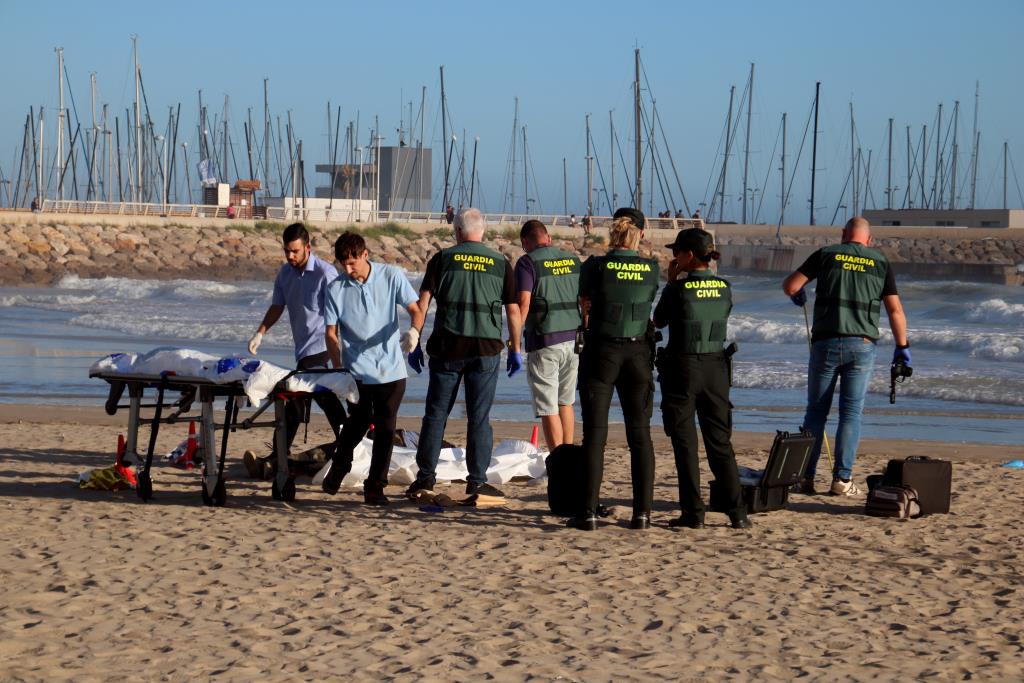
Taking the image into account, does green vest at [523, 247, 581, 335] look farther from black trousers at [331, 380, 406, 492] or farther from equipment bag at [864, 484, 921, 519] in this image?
equipment bag at [864, 484, 921, 519]

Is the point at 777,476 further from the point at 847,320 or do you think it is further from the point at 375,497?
the point at 375,497

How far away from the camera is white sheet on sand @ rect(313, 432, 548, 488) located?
28.0ft

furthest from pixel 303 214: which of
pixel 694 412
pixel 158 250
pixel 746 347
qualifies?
pixel 694 412

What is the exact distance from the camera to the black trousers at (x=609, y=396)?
693 centimetres

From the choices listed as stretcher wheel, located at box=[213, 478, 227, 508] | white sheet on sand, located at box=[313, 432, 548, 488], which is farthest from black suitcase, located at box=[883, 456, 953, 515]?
stretcher wheel, located at box=[213, 478, 227, 508]

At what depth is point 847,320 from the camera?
8055 mm

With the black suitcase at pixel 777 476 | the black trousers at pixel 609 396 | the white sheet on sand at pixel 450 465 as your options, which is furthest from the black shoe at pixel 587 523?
the white sheet on sand at pixel 450 465

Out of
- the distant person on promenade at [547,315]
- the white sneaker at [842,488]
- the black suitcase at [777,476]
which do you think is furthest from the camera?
the white sneaker at [842,488]

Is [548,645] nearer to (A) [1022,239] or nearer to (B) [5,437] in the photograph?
(B) [5,437]

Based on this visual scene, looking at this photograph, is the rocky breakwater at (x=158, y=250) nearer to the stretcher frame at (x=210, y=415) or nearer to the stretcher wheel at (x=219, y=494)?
the stretcher frame at (x=210, y=415)

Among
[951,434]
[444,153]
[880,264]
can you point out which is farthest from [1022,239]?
[880,264]

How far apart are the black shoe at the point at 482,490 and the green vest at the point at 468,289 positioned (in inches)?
39.3

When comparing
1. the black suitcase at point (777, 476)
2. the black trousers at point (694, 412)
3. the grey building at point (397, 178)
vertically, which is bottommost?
the black suitcase at point (777, 476)

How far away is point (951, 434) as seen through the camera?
12625 millimetres
